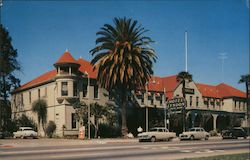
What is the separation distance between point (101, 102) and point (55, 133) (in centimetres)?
706

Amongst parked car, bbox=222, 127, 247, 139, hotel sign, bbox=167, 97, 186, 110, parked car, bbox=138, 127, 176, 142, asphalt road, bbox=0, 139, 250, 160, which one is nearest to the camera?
asphalt road, bbox=0, 139, 250, 160

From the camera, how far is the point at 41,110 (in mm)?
46969

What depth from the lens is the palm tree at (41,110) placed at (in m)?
46.9

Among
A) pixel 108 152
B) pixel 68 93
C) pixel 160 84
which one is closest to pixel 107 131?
pixel 68 93

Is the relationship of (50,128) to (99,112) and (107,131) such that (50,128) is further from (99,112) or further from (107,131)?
(107,131)

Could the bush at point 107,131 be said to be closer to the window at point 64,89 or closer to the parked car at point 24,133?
the window at point 64,89

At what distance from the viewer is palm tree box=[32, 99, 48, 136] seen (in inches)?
1848

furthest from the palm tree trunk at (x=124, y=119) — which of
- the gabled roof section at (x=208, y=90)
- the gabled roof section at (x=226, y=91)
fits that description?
the gabled roof section at (x=226, y=91)

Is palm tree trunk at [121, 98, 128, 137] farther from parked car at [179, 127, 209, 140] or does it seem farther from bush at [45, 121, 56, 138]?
bush at [45, 121, 56, 138]

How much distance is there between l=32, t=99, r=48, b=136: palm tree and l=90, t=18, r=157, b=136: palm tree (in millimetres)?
7730

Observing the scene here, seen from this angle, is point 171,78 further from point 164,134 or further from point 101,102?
point 164,134

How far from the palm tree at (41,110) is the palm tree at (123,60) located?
7730 mm

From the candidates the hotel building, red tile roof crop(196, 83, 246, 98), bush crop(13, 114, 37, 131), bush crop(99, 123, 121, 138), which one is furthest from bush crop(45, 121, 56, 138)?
red tile roof crop(196, 83, 246, 98)

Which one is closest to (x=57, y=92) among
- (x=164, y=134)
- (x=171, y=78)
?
(x=164, y=134)
